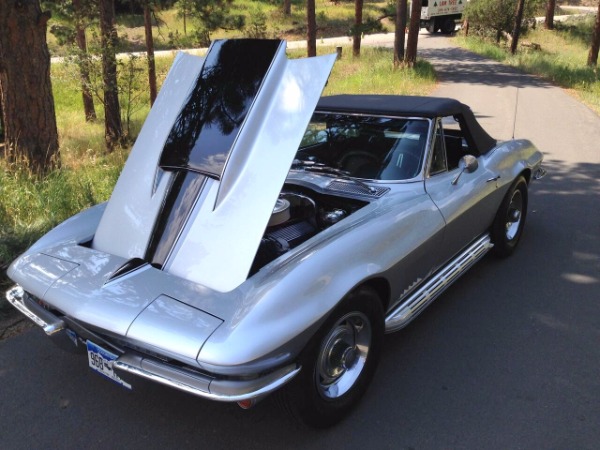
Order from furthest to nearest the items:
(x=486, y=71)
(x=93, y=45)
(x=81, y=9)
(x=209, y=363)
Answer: (x=486, y=71), (x=81, y=9), (x=93, y=45), (x=209, y=363)

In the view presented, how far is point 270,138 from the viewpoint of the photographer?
105 inches

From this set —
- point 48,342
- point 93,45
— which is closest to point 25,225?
point 48,342

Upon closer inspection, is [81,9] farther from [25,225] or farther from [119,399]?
[119,399]

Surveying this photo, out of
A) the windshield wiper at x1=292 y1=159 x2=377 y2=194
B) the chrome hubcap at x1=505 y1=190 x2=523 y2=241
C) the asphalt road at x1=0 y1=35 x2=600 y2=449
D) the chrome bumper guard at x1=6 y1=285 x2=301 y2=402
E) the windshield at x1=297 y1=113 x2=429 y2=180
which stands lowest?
the asphalt road at x1=0 y1=35 x2=600 y2=449

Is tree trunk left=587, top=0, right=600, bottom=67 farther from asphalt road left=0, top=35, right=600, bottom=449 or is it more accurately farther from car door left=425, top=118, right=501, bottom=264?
car door left=425, top=118, right=501, bottom=264

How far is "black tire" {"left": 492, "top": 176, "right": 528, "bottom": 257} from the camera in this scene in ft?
14.4

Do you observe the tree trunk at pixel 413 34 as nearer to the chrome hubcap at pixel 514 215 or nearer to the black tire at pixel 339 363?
the chrome hubcap at pixel 514 215

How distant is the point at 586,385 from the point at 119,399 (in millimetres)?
2660

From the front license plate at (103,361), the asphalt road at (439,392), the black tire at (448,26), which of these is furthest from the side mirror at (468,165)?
the black tire at (448,26)

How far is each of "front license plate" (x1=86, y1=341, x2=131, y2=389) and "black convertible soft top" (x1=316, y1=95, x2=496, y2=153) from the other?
2592 millimetres

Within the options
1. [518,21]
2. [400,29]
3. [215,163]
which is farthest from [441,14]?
[215,163]

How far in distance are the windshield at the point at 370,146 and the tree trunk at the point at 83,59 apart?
10.6 meters

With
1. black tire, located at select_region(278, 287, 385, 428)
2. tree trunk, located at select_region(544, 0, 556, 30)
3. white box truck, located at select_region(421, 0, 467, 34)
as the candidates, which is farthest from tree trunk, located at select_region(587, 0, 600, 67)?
tree trunk, located at select_region(544, 0, 556, 30)

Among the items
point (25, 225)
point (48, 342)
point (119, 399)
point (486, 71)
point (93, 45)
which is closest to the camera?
point (119, 399)
